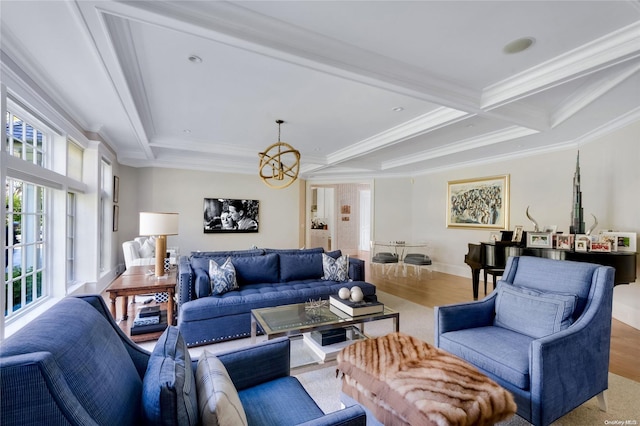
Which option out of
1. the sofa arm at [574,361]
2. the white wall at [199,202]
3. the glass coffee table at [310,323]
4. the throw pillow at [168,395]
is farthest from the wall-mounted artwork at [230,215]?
the sofa arm at [574,361]

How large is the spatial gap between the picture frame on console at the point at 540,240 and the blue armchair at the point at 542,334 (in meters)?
1.61

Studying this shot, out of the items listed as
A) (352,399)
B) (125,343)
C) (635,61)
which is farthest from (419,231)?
(125,343)

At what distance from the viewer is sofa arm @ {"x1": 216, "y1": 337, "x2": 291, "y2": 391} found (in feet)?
5.06

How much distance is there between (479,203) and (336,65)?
501 cm

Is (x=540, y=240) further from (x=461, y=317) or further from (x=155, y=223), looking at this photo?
(x=155, y=223)

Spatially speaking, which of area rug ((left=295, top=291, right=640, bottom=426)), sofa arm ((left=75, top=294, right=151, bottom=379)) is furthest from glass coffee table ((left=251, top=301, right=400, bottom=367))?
sofa arm ((left=75, top=294, right=151, bottom=379))

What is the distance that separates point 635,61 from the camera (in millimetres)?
2480

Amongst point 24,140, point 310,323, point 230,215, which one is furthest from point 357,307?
point 230,215

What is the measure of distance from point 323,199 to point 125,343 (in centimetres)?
1020

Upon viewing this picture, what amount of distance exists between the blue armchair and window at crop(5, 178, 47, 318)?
12.9 feet

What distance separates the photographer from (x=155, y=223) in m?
3.37

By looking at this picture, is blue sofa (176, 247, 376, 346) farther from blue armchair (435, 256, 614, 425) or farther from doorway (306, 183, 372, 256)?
doorway (306, 183, 372, 256)

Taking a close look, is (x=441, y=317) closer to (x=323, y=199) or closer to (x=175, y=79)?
(x=175, y=79)

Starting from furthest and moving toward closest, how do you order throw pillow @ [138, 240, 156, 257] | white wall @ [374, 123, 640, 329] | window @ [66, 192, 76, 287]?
throw pillow @ [138, 240, 156, 257] < window @ [66, 192, 76, 287] < white wall @ [374, 123, 640, 329]
